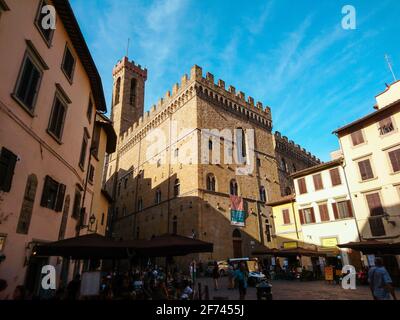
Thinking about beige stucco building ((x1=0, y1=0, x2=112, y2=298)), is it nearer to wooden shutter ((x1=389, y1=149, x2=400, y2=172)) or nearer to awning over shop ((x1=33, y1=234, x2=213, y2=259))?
awning over shop ((x1=33, y1=234, x2=213, y2=259))

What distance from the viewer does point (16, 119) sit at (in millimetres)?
7559

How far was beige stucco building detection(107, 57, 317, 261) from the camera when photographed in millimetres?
26141

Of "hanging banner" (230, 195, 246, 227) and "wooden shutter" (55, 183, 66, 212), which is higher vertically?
"hanging banner" (230, 195, 246, 227)

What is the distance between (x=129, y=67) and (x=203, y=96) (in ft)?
88.6

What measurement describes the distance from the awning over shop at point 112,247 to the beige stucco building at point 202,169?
1542 centimetres

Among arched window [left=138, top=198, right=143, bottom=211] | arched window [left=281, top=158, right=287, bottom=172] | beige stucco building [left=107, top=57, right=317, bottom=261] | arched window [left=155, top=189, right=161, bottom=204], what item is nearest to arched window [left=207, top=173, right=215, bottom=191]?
beige stucco building [left=107, top=57, right=317, bottom=261]

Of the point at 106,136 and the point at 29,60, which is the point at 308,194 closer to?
the point at 106,136

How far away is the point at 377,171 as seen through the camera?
734 inches

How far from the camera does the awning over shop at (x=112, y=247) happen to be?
23.3 feet

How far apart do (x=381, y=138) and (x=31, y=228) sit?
21771 millimetres

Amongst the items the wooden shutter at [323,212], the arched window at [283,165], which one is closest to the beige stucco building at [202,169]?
the arched window at [283,165]

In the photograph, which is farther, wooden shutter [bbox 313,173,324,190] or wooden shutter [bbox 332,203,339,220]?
Answer: wooden shutter [bbox 313,173,324,190]

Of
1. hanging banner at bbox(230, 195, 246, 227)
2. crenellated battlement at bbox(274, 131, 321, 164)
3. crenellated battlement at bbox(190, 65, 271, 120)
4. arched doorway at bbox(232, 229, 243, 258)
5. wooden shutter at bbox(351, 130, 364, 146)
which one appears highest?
crenellated battlement at bbox(190, 65, 271, 120)

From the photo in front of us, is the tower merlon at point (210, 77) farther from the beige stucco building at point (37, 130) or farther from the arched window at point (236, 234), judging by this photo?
the beige stucco building at point (37, 130)
